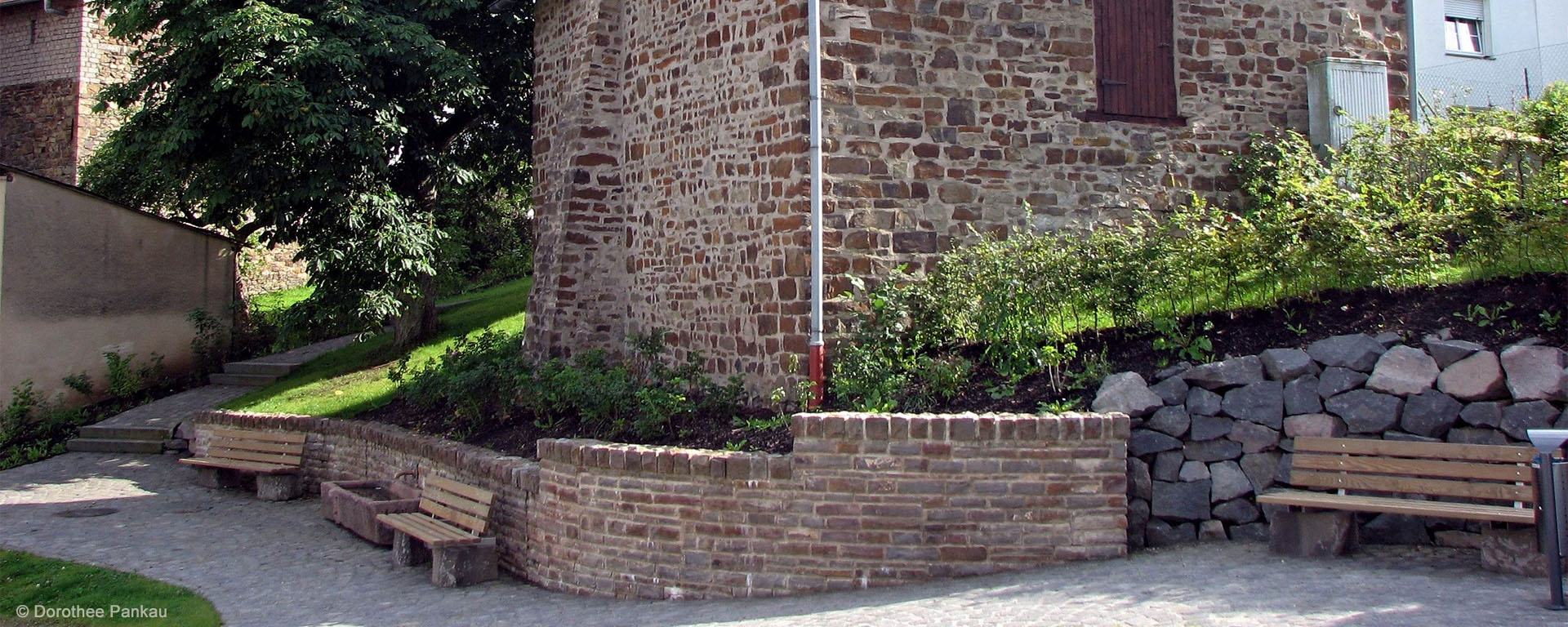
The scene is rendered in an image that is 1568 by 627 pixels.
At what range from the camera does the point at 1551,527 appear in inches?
217

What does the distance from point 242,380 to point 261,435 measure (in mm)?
4225

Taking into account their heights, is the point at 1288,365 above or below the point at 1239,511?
above

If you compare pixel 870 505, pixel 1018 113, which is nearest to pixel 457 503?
pixel 870 505

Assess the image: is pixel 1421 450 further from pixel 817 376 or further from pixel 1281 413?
pixel 817 376

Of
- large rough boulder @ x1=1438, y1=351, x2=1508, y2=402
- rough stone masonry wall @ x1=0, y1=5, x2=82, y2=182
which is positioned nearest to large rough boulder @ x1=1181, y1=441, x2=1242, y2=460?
large rough boulder @ x1=1438, y1=351, x2=1508, y2=402

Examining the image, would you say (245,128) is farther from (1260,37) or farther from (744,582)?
(1260,37)

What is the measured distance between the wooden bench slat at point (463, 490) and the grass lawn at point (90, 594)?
1.95 m

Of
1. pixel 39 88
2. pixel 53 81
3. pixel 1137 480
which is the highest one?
pixel 53 81

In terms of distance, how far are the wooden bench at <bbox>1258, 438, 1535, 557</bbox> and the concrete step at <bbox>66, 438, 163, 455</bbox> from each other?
1333cm

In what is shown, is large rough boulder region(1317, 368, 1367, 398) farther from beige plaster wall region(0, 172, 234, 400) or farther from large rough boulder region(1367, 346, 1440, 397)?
beige plaster wall region(0, 172, 234, 400)

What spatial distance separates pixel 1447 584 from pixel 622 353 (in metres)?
7.87

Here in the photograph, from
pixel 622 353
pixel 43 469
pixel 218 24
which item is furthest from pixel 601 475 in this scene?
pixel 43 469

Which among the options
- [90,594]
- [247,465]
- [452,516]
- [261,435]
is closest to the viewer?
[90,594]

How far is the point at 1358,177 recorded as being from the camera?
28.8ft
